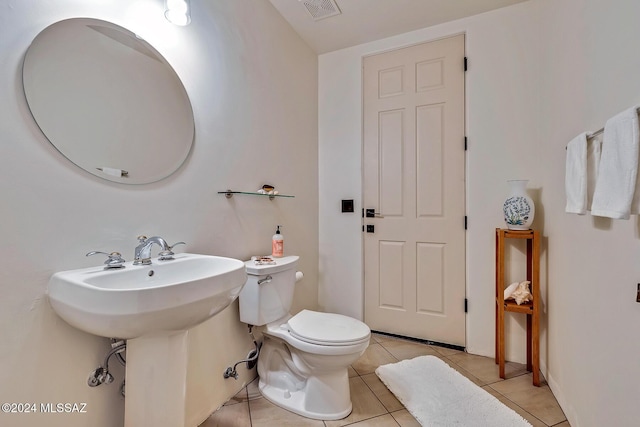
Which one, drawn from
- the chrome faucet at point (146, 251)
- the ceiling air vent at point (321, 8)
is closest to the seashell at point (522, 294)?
the chrome faucet at point (146, 251)

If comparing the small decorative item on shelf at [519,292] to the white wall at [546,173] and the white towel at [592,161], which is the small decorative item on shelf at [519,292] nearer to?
the white wall at [546,173]

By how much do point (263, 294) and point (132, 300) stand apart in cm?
85

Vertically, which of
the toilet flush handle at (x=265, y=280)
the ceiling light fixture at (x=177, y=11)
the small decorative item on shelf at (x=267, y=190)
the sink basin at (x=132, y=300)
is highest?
the ceiling light fixture at (x=177, y=11)

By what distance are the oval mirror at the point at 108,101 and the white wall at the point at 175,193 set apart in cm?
4

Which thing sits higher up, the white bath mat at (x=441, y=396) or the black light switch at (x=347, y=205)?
the black light switch at (x=347, y=205)

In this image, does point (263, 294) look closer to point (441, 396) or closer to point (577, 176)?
point (441, 396)

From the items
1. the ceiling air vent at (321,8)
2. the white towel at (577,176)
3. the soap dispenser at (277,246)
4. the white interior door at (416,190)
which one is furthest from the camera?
the white interior door at (416,190)

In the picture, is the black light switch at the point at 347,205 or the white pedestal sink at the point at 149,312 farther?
the black light switch at the point at 347,205

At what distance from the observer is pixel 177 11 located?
1.22 meters

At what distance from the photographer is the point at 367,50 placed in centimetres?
248

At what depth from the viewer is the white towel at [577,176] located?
3.95 ft

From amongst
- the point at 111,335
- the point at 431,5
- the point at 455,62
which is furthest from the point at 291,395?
the point at 431,5

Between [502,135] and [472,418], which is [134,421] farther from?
[502,135]

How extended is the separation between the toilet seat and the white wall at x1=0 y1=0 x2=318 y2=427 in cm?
38
